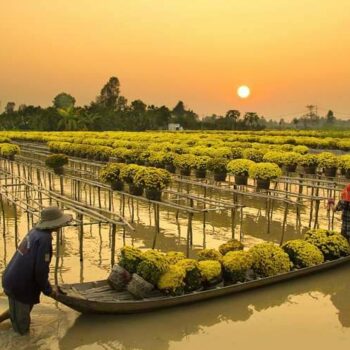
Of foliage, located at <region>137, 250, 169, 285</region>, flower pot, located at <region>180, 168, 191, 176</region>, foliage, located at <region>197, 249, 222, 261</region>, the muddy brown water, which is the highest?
flower pot, located at <region>180, 168, 191, 176</region>

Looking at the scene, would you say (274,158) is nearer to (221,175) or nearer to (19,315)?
(221,175)

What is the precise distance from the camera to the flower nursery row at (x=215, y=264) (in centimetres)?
698

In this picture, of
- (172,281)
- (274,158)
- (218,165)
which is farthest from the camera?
(274,158)

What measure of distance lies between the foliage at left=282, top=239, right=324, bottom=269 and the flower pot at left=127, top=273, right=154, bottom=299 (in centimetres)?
289

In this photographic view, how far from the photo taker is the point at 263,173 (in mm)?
13219

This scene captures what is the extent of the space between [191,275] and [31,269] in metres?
2.42

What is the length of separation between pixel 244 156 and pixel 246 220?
459 cm

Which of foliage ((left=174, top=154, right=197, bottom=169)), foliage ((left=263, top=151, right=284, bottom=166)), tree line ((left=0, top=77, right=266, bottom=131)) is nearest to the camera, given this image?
foliage ((left=174, top=154, right=197, bottom=169))

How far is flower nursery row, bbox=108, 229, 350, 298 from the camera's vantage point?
698 cm

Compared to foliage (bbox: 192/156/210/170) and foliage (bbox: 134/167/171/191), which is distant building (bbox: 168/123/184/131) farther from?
foliage (bbox: 134/167/171/191)

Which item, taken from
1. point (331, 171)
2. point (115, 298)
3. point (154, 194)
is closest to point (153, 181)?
point (154, 194)

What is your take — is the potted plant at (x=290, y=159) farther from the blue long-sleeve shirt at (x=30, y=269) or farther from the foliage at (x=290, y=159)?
the blue long-sleeve shirt at (x=30, y=269)

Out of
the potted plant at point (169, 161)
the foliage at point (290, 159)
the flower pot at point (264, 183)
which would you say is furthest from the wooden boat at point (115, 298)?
the potted plant at point (169, 161)

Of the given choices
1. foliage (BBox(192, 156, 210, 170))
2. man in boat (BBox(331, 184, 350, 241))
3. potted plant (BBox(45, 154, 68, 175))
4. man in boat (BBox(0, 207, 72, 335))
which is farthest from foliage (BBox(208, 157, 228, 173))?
man in boat (BBox(0, 207, 72, 335))
